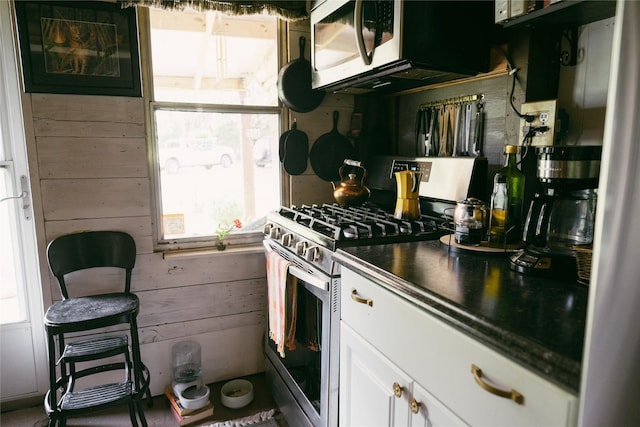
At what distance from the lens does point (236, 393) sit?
2146mm

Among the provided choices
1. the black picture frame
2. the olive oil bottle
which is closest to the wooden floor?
the olive oil bottle

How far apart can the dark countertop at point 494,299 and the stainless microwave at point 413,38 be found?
2.25 feet

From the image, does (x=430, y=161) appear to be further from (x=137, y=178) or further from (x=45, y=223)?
(x=45, y=223)

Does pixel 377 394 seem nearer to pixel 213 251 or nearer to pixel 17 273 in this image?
pixel 213 251

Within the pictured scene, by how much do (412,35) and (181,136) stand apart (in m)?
1.24

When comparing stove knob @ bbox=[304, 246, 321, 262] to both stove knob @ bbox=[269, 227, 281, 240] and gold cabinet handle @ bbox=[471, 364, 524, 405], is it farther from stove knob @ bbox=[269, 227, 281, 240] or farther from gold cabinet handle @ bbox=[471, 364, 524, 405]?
gold cabinet handle @ bbox=[471, 364, 524, 405]

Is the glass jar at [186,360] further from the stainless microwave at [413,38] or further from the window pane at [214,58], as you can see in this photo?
the stainless microwave at [413,38]

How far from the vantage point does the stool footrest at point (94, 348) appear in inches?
69.7

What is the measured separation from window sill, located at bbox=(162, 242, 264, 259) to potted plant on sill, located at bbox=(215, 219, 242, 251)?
0.08 ft

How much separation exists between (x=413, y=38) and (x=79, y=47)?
1.45 m

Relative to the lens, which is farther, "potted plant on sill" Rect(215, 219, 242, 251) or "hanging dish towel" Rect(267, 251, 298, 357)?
"potted plant on sill" Rect(215, 219, 242, 251)

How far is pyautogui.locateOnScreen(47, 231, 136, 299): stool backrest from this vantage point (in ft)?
6.12

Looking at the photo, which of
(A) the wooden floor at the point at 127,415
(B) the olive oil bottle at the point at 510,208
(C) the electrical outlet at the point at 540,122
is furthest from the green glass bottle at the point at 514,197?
(A) the wooden floor at the point at 127,415

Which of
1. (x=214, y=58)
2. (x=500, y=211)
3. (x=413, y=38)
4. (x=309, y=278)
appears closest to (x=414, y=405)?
(x=309, y=278)
